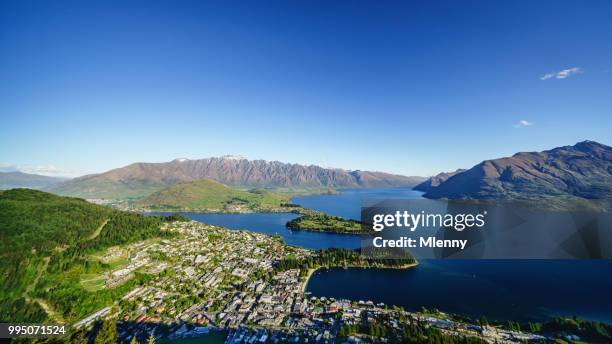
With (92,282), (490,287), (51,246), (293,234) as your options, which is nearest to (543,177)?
(490,287)

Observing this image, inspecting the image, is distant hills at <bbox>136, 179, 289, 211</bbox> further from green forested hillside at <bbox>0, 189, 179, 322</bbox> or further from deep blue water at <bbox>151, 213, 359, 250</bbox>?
green forested hillside at <bbox>0, 189, 179, 322</bbox>

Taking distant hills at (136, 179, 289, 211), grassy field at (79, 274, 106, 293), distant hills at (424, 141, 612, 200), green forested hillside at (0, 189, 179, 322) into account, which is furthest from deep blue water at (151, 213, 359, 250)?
distant hills at (424, 141, 612, 200)

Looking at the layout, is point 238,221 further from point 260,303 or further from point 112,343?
point 112,343

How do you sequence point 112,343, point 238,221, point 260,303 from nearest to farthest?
1. point 112,343
2. point 260,303
3. point 238,221

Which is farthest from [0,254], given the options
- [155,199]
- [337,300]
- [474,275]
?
[155,199]

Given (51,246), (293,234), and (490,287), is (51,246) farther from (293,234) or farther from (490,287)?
(490,287)
